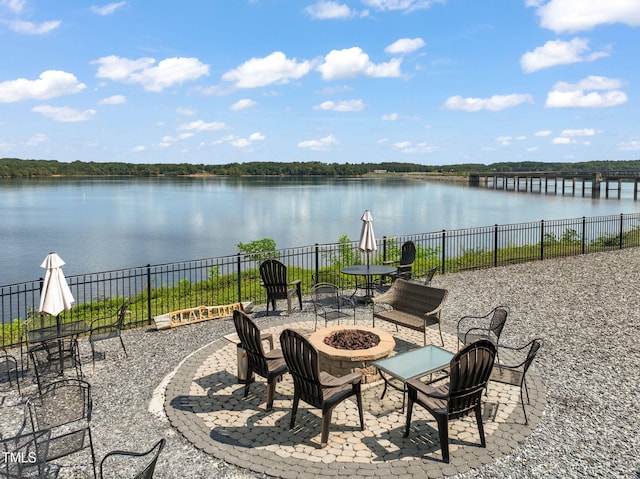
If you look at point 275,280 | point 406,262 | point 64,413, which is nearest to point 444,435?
point 64,413

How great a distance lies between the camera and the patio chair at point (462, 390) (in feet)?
15.0

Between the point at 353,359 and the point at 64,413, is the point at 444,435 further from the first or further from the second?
the point at 64,413

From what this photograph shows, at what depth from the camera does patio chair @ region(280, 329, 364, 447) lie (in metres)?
4.82

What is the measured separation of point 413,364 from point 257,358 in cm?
195

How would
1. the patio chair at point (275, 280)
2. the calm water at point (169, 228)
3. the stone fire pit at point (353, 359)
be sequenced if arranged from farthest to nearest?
the calm water at point (169, 228) < the patio chair at point (275, 280) < the stone fire pit at point (353, 359)

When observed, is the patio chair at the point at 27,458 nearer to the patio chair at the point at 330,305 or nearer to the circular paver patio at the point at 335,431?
the circular paver patio at the point at 335,431

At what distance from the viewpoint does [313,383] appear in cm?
488

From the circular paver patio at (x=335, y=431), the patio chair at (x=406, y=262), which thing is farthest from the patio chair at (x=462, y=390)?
the patio chair at (x=406, y=262)

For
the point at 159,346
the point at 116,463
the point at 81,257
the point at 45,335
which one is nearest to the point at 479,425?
the point at 116,463

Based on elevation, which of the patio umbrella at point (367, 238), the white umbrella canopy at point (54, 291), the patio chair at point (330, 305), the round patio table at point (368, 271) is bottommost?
the patio chair at point (330, 305)

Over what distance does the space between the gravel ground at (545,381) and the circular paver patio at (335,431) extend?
178mm

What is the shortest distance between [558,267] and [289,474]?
1321cm

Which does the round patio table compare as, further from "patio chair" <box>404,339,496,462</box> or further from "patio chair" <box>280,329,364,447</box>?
"patio chair" <box>404,339,496,462</box>

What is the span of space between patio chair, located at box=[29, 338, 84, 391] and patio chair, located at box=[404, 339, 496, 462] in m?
5.14
